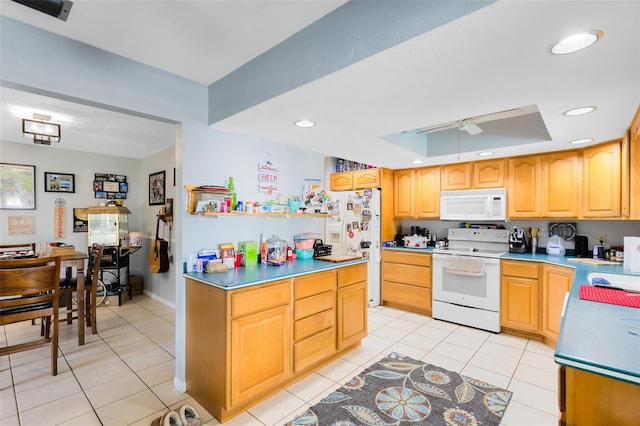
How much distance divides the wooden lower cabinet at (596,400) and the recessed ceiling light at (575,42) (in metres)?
1.28

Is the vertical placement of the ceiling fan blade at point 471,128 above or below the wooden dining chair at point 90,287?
above

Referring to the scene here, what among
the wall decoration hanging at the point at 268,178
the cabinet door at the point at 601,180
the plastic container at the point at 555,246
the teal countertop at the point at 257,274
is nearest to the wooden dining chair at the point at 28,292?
the teal countertop at the point at 257,274

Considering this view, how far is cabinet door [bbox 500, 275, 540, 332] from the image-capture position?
3.26 m

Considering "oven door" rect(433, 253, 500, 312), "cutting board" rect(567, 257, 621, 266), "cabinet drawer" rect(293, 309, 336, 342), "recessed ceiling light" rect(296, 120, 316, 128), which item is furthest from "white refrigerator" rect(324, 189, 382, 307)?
"cutting board" rect(567, 257, 621, 266)

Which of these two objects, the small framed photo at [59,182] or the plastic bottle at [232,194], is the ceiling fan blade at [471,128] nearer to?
the plastic bottle at [232,194]

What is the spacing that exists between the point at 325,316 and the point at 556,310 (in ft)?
7.84

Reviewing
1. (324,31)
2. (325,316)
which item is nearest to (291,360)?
(325,316)

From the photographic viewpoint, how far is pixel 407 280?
4203 millimetres

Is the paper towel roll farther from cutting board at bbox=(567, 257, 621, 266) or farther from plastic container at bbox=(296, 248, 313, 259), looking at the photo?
plastic container at bbox=(296, 248, 313, 259)

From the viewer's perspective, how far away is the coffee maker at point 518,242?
12.1 ft

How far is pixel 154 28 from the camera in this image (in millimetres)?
1678

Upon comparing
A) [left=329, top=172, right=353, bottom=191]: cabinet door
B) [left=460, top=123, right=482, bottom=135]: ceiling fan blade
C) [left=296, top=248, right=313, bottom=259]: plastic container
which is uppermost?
[left=460, top=123, right=482, bottom=135]: ceiling fan blade

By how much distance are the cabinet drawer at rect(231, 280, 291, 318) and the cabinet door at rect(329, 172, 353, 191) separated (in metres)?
2.73

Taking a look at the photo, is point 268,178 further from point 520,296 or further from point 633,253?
point 633,253
